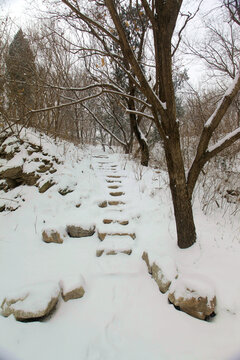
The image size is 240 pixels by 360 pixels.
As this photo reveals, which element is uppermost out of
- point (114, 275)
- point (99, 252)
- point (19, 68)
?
point (19, 68)

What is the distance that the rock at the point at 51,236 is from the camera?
285cm

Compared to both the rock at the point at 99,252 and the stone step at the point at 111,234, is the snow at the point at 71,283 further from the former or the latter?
the stone step at the point at 111,234

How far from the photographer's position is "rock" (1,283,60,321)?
1.73m

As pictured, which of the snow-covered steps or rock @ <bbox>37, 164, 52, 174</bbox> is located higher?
rock @ <bbox>37, 164, 52, 174</bbox>

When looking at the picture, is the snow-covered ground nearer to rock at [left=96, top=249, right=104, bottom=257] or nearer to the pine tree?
rock at [left=96, top=249, right=104, bottom=257]

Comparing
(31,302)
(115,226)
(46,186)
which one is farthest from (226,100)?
(46,186)

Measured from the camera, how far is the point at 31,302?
177 cm

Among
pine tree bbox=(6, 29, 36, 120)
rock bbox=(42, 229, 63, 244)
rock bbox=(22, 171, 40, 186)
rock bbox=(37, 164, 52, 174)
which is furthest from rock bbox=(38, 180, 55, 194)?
pine tree bbox=(6, 29, 36, 120)

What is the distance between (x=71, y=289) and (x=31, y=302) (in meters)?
0.43

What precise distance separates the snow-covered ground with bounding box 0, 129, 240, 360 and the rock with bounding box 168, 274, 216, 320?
0.20 ft

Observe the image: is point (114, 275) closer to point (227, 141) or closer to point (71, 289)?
point (71, 289)

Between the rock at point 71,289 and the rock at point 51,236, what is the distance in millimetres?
861

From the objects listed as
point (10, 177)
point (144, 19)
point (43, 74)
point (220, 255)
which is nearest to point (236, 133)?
point (220, 255)

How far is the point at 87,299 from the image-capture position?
79.0 inches
